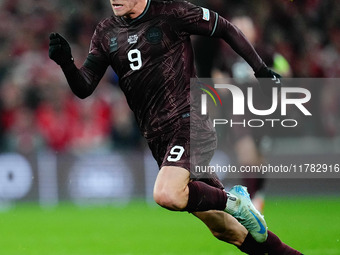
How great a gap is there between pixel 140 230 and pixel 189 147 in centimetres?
351

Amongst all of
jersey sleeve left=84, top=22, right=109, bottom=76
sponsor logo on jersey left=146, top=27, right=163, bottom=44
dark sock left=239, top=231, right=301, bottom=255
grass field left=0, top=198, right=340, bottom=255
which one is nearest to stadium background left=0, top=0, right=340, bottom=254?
grass field left=0, top=198, right=340, bottom=255

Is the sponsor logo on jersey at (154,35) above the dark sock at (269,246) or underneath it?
above

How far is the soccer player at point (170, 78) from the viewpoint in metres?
5.36

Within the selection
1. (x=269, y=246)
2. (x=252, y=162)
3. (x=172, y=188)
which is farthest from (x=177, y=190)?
(x=252, y=162)

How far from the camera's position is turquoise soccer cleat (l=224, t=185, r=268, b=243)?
536 centimetres

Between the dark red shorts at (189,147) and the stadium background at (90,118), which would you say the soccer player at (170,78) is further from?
the stadium background at (90,118)

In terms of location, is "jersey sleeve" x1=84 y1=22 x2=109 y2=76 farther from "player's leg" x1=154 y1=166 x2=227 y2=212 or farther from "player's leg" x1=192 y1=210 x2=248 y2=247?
"player's leg" x1=192 y1=210 x2=248 y2=247

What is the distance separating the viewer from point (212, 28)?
5473mm

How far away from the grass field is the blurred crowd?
1.29 meters

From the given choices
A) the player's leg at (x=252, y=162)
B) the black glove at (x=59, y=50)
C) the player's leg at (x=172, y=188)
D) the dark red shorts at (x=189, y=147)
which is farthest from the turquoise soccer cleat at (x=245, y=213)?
the player's leg at (x=252, y=162)

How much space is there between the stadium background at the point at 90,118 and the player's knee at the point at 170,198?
4.38 m

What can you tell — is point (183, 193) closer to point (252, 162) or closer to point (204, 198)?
point (204, 198)

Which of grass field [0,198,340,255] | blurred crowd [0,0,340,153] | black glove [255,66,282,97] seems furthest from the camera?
blurred crowd [0,0,340,153]

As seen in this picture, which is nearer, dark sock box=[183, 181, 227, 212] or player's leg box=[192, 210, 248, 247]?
dark sock box=[183, 181, 227, 212]
